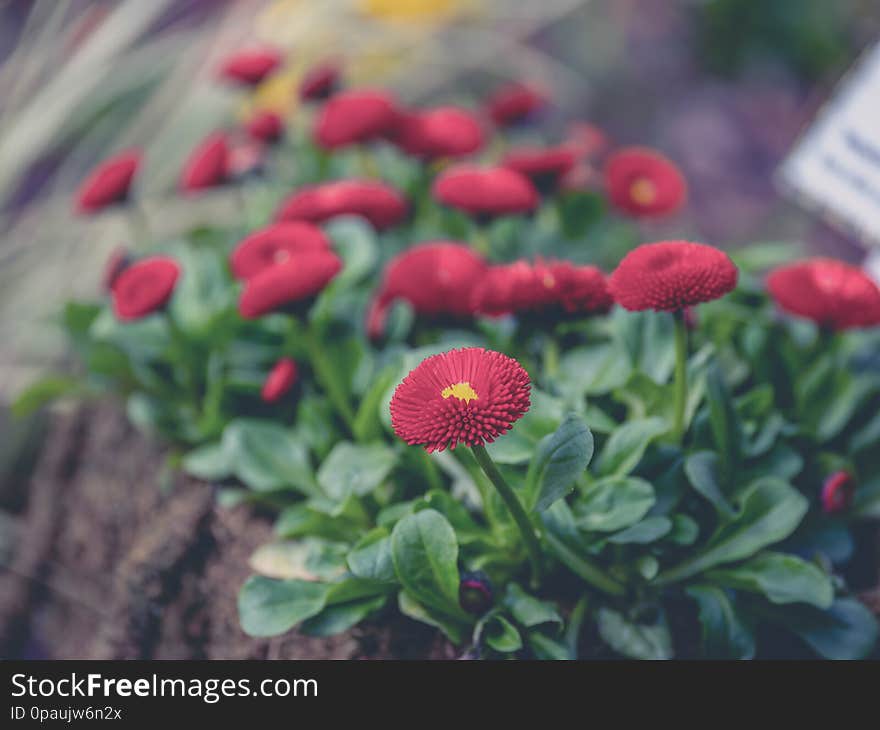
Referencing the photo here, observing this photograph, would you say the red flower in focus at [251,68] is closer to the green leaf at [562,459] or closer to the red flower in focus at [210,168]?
the red flower in focus at [210,168]

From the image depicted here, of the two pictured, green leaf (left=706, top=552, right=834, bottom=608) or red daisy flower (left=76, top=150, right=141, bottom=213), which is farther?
red daisy flower (left=76, top=150, right=141, bottom=213)

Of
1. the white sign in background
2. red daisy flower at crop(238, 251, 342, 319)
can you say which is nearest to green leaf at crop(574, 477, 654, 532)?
red daisy flower at crop(238, 251, 342, 319)

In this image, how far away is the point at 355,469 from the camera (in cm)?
111

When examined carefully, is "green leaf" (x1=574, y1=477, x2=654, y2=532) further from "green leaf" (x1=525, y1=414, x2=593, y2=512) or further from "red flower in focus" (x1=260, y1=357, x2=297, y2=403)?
"red flower in focus" (x1=260, y1=357, x2=297, y2=403)

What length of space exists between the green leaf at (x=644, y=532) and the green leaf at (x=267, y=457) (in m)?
0.45

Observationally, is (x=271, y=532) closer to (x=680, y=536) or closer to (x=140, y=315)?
(x=140, y=315)

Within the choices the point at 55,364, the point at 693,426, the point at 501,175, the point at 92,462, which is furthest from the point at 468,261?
the point at 55,364

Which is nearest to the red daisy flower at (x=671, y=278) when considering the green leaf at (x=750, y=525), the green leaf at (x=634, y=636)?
the green leaf at (x=750, y=525)

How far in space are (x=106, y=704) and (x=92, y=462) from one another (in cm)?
76

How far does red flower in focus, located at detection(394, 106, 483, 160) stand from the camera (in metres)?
1.51

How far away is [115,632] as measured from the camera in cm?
125

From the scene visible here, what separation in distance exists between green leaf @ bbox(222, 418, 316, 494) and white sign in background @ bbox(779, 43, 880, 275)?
97 cm

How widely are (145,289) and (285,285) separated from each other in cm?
25

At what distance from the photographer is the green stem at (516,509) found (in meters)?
0.81
